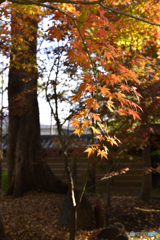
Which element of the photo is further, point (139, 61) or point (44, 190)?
point (44, 190)

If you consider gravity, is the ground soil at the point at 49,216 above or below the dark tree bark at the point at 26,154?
below

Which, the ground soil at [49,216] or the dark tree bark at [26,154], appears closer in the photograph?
the ground soil at [49,216]

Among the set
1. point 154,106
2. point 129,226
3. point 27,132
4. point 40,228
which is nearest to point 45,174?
point 27,132

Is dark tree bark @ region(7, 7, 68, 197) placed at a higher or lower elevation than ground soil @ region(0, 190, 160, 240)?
higher

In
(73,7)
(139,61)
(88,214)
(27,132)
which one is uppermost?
(73,7)

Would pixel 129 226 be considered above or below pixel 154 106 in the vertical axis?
below

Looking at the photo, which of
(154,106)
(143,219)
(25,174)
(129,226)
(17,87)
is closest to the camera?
(154,106)

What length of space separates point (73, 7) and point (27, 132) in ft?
16.6

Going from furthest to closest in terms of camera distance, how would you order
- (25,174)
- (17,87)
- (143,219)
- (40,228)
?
(17,87)
(25,174)
(143,219)
(40,228)

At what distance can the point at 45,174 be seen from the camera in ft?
29.1

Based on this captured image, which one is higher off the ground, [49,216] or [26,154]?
[26,154]

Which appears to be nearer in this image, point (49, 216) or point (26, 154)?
point (49, 216)

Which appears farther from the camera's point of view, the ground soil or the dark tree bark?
the dark tree bark

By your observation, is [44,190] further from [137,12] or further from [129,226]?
[137,12]
